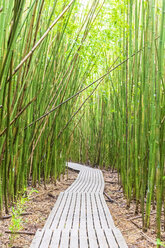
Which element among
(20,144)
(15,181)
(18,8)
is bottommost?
(15,181)

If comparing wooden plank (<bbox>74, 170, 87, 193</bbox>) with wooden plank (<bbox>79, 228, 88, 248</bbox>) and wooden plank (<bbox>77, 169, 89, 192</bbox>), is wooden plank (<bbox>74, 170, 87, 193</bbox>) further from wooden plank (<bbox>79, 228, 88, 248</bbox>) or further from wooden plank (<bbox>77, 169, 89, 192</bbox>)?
wooden plank (<bbox>79, 228, 88, 248</bbox>)

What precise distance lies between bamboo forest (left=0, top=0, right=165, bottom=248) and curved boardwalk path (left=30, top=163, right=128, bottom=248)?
0.24m

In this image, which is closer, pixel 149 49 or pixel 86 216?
pixel 149 49

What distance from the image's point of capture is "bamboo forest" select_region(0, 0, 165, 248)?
144 cm

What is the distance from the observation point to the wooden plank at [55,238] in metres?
1.27

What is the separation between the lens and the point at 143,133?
1727 mm

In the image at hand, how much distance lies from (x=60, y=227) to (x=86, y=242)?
0.90 ft

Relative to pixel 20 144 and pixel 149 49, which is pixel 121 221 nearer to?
pixel 20 144

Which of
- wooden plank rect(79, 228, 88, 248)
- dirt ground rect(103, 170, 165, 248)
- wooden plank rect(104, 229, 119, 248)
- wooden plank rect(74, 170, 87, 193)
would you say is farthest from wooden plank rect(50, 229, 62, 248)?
wooden plank rect(74, 170, 87, 193)

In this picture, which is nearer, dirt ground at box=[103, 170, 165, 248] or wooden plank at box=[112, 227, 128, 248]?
wooden plank at box=[112, 227, 128, 248]

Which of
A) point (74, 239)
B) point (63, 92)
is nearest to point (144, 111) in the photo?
point (74, 239)

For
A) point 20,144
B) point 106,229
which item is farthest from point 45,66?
point 106,229

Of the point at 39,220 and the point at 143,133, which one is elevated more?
the point at 143,133

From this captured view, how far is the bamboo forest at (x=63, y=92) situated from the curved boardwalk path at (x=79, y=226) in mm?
244
